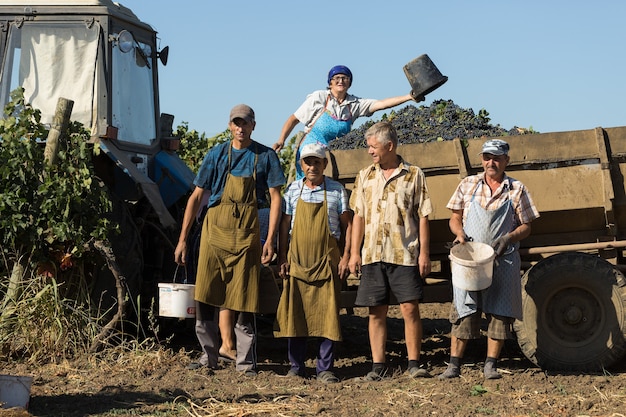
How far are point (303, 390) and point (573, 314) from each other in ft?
6.36

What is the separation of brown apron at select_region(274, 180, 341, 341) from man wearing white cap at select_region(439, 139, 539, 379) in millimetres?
813

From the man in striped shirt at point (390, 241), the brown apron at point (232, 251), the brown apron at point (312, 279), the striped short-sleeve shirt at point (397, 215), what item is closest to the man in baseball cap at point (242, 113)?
the brown apron at point (232, 251)

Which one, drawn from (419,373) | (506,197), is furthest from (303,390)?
(506,197)

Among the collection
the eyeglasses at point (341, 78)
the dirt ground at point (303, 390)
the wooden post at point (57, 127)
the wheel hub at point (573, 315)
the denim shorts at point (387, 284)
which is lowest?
the dirt ground at point (303, 390)

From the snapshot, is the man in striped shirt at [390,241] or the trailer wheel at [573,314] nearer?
the man in striped shirt at [390,241]

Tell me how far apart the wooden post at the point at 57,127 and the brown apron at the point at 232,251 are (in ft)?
4.25

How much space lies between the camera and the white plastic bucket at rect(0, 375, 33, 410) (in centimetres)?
550

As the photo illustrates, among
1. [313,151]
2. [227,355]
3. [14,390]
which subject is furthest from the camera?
→ [227,355]

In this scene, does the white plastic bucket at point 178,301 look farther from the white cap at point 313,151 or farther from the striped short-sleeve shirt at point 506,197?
the striped short-sleeve shirt at point 506,197

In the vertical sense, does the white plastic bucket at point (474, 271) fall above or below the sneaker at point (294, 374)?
above

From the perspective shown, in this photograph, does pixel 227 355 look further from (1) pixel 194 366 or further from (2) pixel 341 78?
A: (2) pixel 341 78

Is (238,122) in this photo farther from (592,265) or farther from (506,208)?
(592,265)

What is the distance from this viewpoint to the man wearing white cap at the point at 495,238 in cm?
667

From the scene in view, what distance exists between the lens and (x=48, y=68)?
320 inches
